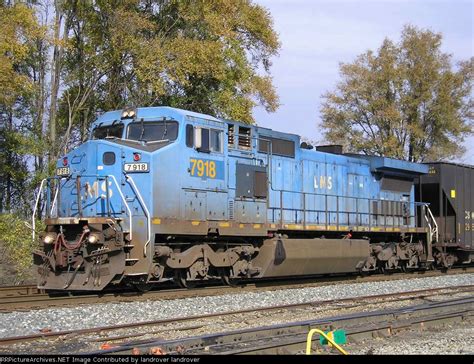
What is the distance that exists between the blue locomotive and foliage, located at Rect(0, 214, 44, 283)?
3.69m

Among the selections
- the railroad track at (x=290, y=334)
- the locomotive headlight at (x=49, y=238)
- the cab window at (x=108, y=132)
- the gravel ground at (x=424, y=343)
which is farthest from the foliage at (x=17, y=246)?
the gravel ground at (x=424, y=343)

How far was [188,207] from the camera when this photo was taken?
41.0 ft

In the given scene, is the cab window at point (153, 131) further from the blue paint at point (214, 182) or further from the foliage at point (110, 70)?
the foliage at point (110, 70)

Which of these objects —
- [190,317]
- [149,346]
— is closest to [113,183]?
[190,317]

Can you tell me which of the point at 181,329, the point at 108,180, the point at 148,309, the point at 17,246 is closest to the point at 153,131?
the point at 108,180

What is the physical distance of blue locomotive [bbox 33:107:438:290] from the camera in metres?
11.5

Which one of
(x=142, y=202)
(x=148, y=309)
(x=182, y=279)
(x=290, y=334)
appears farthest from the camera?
(x=182, y=279)

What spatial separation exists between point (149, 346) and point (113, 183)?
5981 mm

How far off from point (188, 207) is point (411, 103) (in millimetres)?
28754

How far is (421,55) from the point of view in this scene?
38719 millimetres

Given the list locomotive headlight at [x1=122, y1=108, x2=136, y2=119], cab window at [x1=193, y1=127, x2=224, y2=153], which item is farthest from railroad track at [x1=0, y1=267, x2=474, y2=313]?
locomotive headlight at [x1=122, y1=108, x2=136, y2=119]

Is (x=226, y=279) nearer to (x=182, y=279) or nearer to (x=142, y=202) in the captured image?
(x=182, y=279)

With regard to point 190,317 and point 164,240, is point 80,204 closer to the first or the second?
point 164,240

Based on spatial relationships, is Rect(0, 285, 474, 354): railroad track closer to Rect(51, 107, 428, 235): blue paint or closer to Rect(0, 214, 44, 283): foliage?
Rect(51, 107, 428, 235): blue paint
